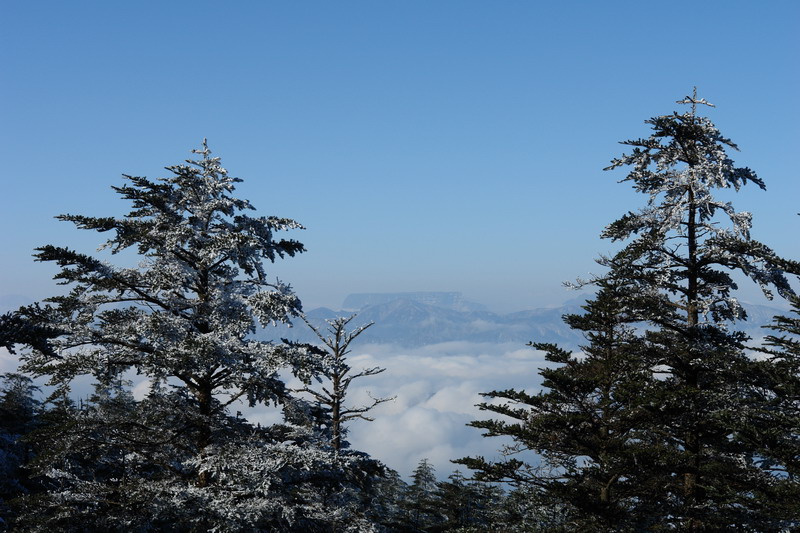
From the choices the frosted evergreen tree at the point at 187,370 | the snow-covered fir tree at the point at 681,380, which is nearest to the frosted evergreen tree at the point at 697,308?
the snow-covered fir tree at the point at 681,380

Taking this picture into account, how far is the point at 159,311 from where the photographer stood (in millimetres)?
13445

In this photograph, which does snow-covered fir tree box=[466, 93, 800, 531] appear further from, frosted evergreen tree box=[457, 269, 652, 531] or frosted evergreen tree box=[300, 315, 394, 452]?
frosted evergreen tree box=[300, 315, 394, 452]

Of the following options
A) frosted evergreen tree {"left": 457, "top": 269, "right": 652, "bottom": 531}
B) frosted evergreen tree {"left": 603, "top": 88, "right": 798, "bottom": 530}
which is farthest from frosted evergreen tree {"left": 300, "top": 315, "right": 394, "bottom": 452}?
frosted evergreen tree {"left": 603, "top": 88, "right": 798, "bottom": 530}

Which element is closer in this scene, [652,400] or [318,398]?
[652,400]

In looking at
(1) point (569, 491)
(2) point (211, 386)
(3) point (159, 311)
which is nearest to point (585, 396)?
(1) point (569, 491)

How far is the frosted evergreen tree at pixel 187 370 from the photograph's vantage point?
1259 centimetres

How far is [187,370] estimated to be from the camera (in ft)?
43.1

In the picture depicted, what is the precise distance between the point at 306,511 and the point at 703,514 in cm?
917

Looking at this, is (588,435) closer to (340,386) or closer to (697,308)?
(697,308)

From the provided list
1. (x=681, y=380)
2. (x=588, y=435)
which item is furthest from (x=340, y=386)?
(x=681, y=380)

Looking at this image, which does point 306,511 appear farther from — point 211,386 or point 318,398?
point 318,398

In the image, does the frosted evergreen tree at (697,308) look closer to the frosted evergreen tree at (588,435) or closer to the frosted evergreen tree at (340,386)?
the frosted evergreen tree at (588,435)

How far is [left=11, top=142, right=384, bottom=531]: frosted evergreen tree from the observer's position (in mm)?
12586

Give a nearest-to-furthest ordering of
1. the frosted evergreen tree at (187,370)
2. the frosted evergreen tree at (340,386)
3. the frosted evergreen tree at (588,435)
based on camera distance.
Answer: the frosted evergreen tree at (187,370) < the frosted evergreen tree at (588,435) < the frosted evergreen tree at (340,386)
